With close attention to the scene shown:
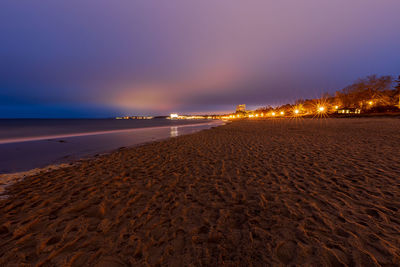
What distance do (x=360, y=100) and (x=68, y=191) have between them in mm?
85558

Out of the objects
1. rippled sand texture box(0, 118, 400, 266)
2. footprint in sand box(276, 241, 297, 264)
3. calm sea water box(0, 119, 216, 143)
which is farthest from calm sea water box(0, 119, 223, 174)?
footprint in sand box(276, 241, 297, 264)

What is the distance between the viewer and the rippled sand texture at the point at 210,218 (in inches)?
103

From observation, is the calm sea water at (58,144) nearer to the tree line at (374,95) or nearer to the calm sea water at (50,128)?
the calm sea water at (50,128)

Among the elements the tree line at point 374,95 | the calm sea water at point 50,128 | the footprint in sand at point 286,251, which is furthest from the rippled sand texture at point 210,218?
the tree line at point 374,95

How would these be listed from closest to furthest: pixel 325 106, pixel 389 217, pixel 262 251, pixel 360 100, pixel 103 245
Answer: pixel 262 251 → pixel 103 245 → pixel 389 217 → pixel 360 100 → pixel 325 106

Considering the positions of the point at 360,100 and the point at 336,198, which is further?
the point at 360,100

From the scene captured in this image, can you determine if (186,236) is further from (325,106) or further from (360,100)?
(325,106)

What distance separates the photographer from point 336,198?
4156mm

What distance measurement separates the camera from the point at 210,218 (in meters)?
3.60

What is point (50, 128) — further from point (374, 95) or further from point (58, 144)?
point (374, 95)

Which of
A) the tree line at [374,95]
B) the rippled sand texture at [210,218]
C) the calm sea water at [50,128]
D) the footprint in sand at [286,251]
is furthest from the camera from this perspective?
the tree line at [374,95]

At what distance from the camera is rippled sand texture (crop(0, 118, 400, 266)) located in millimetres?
2619

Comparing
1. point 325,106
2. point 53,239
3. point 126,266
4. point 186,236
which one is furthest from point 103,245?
point 325,106

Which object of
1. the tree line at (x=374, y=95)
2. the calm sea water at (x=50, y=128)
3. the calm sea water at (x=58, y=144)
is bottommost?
the calm sea water at (x=58, y=144)
